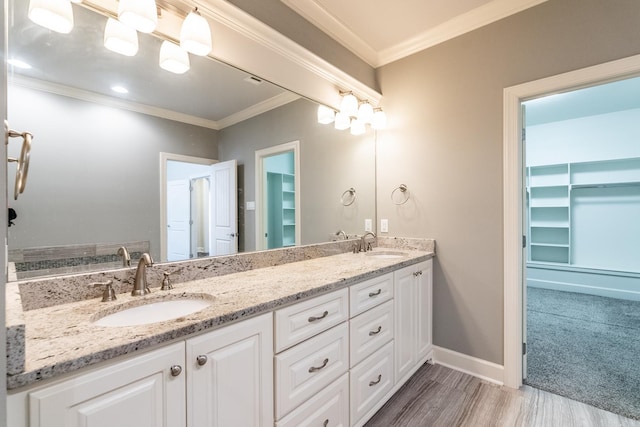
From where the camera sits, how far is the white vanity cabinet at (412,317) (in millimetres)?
1865

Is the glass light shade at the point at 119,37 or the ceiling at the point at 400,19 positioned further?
the ceiling at the point at 400,19

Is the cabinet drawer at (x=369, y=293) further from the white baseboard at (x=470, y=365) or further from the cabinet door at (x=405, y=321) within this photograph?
the white baseboard at (x=470, y=365)

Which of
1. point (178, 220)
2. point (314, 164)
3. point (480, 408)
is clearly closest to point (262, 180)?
point (314, 164)

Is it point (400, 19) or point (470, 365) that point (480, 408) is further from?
point (400, 19)

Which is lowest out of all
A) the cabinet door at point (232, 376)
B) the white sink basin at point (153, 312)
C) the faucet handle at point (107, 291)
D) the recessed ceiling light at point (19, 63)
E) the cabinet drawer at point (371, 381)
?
the cabinet drawer at point (371, 381)

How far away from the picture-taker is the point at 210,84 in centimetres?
159

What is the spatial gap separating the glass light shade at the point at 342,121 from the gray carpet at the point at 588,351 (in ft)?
7.71

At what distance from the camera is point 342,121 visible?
93.5 inches

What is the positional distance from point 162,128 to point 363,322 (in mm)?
1477

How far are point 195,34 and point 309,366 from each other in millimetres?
1607

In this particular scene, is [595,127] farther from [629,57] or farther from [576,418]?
[576,418]

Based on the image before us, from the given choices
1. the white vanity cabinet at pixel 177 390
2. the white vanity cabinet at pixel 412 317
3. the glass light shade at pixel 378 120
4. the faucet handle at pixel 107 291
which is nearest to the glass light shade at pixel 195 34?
the faucet handle at pixel 107 291

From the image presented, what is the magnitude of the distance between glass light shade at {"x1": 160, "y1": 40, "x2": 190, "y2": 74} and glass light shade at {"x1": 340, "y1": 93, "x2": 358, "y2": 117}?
3.97 ft

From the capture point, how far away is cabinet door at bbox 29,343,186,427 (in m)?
0.65
